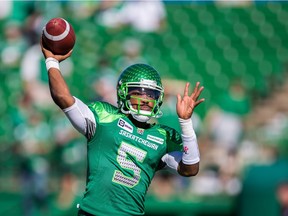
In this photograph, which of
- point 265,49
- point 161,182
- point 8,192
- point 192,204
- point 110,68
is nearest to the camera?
point 192,204

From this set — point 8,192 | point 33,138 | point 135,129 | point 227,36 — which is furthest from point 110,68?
point 135,129

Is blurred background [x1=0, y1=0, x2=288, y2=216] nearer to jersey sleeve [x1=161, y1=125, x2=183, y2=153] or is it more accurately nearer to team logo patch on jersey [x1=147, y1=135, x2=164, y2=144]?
jersey sleeve [x1=161, y1=125, x2=183, y2=153]

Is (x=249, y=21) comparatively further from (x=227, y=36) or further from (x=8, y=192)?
(x=8, y=192)

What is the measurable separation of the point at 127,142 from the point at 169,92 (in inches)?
208

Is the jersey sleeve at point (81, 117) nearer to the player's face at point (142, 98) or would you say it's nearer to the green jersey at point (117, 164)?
the green jersey at point (117, 164)

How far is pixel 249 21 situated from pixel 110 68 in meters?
3.33

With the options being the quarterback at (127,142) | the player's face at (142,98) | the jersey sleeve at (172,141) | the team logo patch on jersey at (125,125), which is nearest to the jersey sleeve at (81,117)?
the quarterback at (127,142)

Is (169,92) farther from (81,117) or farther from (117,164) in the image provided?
(81,117)

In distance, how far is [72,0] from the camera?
39.0 feet

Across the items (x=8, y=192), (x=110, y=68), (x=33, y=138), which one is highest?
(x=110, y=68)

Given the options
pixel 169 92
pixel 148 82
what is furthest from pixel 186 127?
pixel 169 92

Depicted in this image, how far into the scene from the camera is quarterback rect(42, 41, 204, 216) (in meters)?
3.85

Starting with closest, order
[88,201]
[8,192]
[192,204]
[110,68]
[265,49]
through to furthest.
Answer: [88,201] < [192,204] < [8,192] < [110,68] < [265,49]

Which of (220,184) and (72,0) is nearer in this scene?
(220,184)
